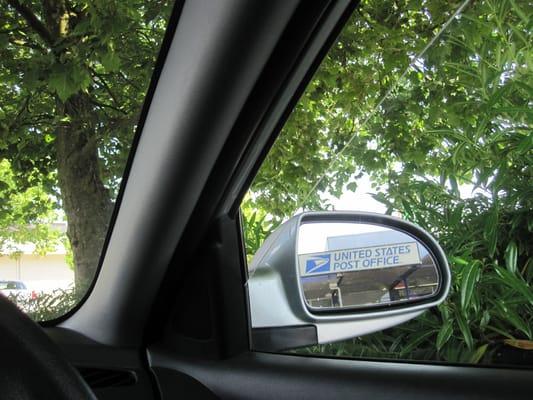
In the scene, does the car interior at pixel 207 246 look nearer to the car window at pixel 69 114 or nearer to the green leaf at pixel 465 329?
the green leaf at pixel 465 329

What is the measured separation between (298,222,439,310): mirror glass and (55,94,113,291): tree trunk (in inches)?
33.2

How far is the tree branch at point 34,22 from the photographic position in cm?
224

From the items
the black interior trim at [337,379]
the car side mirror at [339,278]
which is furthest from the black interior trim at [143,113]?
the car side mirror at [339,278]

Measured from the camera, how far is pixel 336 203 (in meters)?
1.95

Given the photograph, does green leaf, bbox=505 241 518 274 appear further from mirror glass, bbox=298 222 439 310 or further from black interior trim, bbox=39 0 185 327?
black interior trim, bbox=39 0 185 327

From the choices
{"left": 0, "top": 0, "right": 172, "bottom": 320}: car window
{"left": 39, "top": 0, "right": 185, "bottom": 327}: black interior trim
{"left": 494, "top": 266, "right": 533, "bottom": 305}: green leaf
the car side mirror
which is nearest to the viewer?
{"left": 494, "top": 266, "right": 533, "bottom": 305}: green leaf

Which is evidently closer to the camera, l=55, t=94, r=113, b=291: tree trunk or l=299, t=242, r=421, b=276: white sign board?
l=299, t=242, r=421, b=276: white sign board

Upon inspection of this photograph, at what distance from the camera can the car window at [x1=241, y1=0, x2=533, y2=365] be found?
1.53 m

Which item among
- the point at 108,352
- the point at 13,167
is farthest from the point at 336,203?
the point at 13,167

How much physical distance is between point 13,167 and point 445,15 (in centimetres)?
194

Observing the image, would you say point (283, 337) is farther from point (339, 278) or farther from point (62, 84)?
point (62, 84)

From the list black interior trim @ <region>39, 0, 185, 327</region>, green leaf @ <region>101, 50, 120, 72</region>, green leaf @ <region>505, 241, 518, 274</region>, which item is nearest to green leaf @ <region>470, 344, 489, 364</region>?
green leaf @ <region>505, 241, 518, 274</region>

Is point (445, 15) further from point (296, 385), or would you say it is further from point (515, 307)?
point (296, 385)

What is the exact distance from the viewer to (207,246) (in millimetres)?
2051
